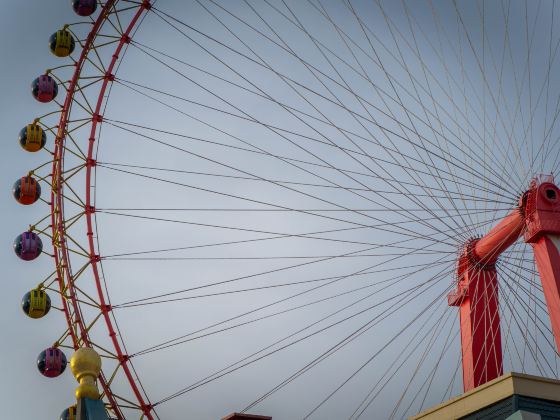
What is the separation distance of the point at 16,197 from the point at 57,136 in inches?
75.8

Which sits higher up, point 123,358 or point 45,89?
point 45,89

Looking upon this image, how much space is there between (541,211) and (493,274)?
2.74 metres

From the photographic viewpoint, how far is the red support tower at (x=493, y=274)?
24.0 m

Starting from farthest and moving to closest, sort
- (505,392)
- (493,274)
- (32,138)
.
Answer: (32,138), (493,274), (505,392)

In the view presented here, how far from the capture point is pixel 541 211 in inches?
955

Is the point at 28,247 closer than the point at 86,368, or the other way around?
the point at 86,368

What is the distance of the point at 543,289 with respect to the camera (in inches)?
934

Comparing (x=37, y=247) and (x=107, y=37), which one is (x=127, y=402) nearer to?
(x=37, y=247)

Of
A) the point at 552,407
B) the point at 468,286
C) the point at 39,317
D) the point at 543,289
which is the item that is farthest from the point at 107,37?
the point at 552,407

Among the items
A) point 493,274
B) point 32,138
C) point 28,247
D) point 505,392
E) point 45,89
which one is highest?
point 45,89

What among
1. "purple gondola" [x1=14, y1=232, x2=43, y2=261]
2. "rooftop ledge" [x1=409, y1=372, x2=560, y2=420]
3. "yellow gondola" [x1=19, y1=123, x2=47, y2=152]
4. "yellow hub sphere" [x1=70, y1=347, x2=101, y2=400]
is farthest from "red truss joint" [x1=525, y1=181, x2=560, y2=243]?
"yellow gondola" [x1=19, y1=123, x2=47, y2=152]

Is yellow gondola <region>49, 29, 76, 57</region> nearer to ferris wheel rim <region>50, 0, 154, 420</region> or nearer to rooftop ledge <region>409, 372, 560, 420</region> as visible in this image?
ferris wheel rim <region>50, 0, 154, 420</region>

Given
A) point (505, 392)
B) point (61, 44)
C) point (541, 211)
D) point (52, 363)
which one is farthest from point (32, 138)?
point (505, 392)

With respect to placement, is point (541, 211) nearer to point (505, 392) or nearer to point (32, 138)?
point (505, 392)
